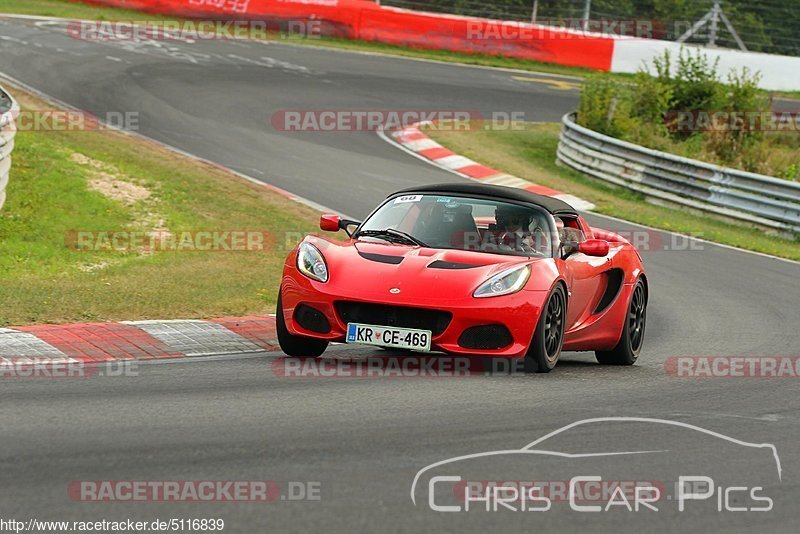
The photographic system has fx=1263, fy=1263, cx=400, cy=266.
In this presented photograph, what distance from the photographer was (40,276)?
36.1 feet

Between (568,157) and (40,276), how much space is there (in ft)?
45.9

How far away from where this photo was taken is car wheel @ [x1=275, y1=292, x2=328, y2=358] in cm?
841

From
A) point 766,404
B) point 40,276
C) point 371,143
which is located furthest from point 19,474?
point 371,143

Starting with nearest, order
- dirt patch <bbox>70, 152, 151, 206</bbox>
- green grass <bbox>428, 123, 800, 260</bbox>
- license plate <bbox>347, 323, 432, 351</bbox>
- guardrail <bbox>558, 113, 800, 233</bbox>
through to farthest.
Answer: license plate <bbox>347, 323, 432, 351</bbox>
dirt patch <bbox>70, 152, 151, 206</bbox>
green grass <bbox>428, 123, 800, 260</bbox>
guardrail <bbox>558, 113, 800, 233</bbox>

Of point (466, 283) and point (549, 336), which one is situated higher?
point (466, 283)

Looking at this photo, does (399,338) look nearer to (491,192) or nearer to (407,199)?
(407,199)

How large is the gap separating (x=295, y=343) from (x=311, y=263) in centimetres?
56

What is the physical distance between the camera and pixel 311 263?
8375mm

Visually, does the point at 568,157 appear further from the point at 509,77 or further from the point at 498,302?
the point at 498,302
